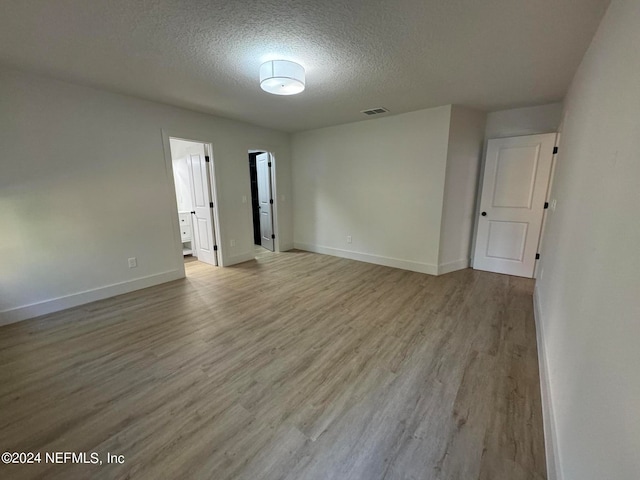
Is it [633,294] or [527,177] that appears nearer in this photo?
[633,294]

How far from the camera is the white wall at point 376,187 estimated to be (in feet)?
12.4

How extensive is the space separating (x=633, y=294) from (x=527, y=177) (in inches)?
142

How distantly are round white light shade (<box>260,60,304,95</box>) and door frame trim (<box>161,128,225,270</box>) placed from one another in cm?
199

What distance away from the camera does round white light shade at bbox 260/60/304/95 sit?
2.15m

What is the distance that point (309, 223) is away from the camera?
5.44m

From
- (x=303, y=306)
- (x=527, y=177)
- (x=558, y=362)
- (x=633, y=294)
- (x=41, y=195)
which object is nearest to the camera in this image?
(x=633, y=294)

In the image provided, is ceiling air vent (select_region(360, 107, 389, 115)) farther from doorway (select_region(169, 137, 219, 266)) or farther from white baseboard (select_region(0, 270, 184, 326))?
white baseboard (select_region(0, 270, 184, 326))

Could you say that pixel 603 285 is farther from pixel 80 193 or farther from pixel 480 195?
pixel 80 193

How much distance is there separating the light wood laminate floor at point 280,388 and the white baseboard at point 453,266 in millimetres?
→ 842

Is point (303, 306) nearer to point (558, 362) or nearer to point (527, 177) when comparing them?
point (558, 362)

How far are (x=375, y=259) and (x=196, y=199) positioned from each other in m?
3.32

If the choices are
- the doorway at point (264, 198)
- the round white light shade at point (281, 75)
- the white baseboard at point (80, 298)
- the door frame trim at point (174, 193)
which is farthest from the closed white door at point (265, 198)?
the round white light shade at point (281, 75)

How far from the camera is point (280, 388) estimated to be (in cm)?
177

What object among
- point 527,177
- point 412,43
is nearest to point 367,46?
point 412,43
